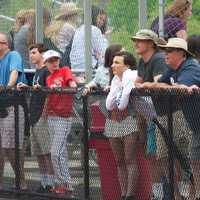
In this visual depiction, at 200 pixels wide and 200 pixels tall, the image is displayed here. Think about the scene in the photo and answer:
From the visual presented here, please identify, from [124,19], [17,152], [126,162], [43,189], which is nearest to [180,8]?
[124,19]

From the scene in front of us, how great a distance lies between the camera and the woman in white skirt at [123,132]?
8.16 metres

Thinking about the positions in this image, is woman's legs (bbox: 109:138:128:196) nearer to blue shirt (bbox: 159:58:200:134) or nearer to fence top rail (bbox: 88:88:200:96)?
fence top rail (bbox: 88:88:200:96)

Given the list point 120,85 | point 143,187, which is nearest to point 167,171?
point 143,187

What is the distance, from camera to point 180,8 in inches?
392

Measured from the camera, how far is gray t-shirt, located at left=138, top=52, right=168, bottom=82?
8.42m

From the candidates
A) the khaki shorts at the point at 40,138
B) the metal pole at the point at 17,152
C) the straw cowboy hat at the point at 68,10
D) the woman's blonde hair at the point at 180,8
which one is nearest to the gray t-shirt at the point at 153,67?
the khaki shorts at the point at 40,138

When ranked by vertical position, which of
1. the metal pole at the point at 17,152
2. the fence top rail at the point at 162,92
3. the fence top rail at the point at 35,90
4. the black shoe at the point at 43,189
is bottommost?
the black shoe at the point at 43,189

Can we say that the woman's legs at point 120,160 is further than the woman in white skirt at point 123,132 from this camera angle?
Yes

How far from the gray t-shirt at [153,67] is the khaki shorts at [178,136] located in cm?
76

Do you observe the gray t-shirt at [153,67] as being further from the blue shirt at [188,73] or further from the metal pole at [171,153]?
the metal pole at [171,153]

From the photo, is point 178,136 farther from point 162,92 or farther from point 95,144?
point 95,144

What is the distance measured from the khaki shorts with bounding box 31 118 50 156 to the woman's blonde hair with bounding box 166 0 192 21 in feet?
7.32

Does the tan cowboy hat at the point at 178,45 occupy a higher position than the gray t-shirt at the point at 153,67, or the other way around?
the tan cowboy hat at the point at 178,45

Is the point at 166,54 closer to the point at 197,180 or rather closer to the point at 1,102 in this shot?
the point at 197,180
